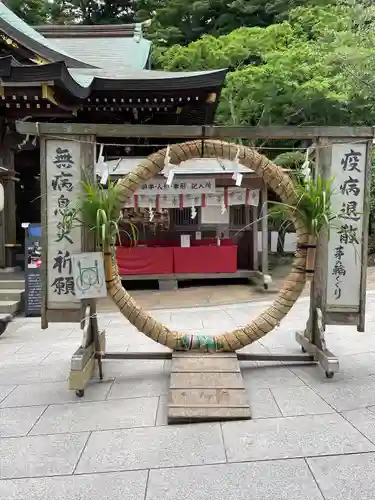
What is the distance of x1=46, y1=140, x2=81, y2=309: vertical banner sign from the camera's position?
415 cm

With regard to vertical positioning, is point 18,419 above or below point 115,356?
below

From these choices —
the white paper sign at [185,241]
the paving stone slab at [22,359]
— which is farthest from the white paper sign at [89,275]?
the white paper sign at [185,241]

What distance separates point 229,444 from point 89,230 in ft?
7.71

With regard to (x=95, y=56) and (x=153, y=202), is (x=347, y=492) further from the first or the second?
(x=95, y=56)

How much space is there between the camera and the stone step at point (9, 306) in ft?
26.9

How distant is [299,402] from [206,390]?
0.84 m

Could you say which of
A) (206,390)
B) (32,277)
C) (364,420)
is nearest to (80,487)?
(206,390)

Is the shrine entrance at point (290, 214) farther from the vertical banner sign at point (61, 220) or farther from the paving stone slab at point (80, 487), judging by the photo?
the paving stone slab at point (80, 487)

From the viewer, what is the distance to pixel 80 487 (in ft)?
8.26

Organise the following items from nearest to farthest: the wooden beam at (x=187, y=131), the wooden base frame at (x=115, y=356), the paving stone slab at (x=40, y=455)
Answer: the paving stone slab at (x=40, y=455)
the wooden base frame at (x=115, y=356)
the wooden beam at (x=187, y=131)

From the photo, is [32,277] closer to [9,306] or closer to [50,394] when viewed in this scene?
[9,306]

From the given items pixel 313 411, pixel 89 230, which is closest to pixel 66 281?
pixel 89 230

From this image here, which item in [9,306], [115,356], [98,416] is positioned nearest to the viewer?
[98,416]

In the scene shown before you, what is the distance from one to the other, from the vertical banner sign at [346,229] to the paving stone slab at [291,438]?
140cm
